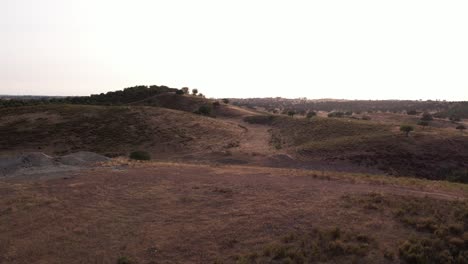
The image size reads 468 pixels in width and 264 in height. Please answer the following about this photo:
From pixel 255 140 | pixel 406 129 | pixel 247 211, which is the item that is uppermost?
pixel 406 129

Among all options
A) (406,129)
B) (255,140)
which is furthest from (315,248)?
(255,140)

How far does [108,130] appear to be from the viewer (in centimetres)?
5166

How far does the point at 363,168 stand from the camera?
31156mm

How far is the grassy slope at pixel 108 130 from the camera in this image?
45438 mm

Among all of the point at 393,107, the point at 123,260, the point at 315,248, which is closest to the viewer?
the point at 123,260

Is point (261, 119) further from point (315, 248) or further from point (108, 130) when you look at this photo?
point (315, 248)

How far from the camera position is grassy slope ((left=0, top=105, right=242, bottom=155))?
45.4 m

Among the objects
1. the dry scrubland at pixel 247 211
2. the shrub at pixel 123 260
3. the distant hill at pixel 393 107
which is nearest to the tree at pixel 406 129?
the dry scrubland at pixel 247 211

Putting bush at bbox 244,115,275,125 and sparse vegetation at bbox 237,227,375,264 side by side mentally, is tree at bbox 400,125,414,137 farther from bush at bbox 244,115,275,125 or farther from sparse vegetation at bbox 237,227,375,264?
sparse vegetation at bbox 237,227,375,264

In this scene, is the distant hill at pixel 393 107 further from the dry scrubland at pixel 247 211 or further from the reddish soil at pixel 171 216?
the reddish soil at pixel 171 216

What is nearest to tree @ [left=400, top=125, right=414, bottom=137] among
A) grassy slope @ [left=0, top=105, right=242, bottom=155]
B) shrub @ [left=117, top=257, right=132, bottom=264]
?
grassy slope @ [left=0, top=105, right=242, bottom=155]

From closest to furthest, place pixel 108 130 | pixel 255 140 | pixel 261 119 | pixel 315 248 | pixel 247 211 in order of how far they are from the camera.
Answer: pixel 315 248 < pixel 247 211 < pixel 255 140 < pixel 108 130 < pixel 261 119

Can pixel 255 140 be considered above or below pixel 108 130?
below

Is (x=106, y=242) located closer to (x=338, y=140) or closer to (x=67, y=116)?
(x=338, y=140)
